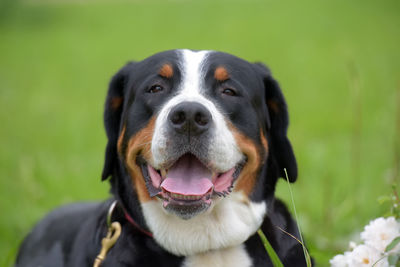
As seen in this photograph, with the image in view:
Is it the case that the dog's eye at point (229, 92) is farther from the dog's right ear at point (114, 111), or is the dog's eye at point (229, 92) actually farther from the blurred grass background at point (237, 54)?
the blurred grass background at point (237, 54)

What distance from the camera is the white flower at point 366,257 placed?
8.76 feet

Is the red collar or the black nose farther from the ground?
the black nose

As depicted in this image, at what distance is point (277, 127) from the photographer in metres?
3.40

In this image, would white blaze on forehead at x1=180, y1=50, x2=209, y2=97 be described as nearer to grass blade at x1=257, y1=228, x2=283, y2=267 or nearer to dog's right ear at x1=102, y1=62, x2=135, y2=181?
dog's right ear at x1=102, y1=62, x2=135, y2=181

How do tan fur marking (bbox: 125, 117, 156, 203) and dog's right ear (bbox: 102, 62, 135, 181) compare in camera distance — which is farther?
dog's right ear (bbox: 102, 62, 135, 181)

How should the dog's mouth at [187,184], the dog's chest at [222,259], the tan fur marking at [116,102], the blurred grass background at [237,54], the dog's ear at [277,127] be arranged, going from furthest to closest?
the blurred grass background at [237,54]
the tan fur marking at [116,102]
the dog's ear at [277,127]
the dog's chest at [222,259]
the dog's mouth at [187,184]

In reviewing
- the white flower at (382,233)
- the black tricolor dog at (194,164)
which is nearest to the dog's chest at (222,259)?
the black tricolor dog at (194,164)

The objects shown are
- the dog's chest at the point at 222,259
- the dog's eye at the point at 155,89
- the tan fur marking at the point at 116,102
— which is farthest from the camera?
the tan fur marking at the point at 116,102

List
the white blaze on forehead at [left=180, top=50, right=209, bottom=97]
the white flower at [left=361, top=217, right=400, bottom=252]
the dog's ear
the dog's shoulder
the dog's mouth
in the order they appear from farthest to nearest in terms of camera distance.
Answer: the dog's shoulder < the dog's ear < the white blaze on forehead at [left=180, top=50, right=209, bottom=97] < the dog's mouth < the white flower at [left=361, top=217, right=400, bottom=252]

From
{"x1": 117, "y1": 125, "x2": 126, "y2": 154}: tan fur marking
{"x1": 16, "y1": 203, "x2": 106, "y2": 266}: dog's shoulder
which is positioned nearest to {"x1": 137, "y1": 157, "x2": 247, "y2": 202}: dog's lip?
{"x1": 117, "y1": 125, "x2": 126, "y2": 154}: tan fur marking

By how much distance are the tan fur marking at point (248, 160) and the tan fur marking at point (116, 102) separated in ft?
2.85

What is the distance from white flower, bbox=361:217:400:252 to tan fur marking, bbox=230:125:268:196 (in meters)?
0.73

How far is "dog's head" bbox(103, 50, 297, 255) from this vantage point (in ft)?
9.19

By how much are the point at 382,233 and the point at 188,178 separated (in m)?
1.04
